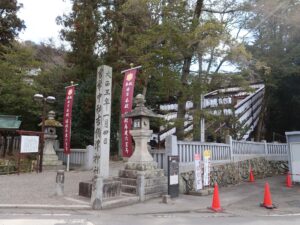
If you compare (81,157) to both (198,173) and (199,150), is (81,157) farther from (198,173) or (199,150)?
(198,173)

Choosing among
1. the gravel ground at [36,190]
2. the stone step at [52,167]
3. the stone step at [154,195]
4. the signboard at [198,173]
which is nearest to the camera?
the gravel ground at [36,190]

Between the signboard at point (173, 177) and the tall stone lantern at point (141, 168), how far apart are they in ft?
1.60

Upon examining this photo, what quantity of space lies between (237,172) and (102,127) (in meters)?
8.82

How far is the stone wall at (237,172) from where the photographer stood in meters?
12.7

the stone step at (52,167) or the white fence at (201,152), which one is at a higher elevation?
the white fence at (201,152)

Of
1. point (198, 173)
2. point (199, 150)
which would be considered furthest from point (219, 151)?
point (198, 173)

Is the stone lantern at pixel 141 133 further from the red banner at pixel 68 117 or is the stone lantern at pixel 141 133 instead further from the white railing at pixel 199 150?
the red banner at pixel 68 117

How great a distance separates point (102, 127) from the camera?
376 inches

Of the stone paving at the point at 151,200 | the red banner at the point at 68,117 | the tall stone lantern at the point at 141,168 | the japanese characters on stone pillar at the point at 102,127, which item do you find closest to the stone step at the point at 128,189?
the tall stone lantern at the point at 141,168

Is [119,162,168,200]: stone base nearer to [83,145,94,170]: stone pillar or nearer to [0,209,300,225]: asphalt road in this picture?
[0,209,300,225]: asphalt road

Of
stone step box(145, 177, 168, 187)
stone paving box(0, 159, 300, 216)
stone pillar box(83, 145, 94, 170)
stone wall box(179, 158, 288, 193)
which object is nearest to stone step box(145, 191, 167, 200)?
stone paving box(0, 159, 300, 216)

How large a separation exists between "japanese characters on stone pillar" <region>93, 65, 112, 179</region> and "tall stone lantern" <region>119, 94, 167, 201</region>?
1.44 metres

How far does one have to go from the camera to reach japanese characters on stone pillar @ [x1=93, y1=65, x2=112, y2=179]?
372 inches

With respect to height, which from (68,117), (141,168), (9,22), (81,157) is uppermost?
(9,22)
